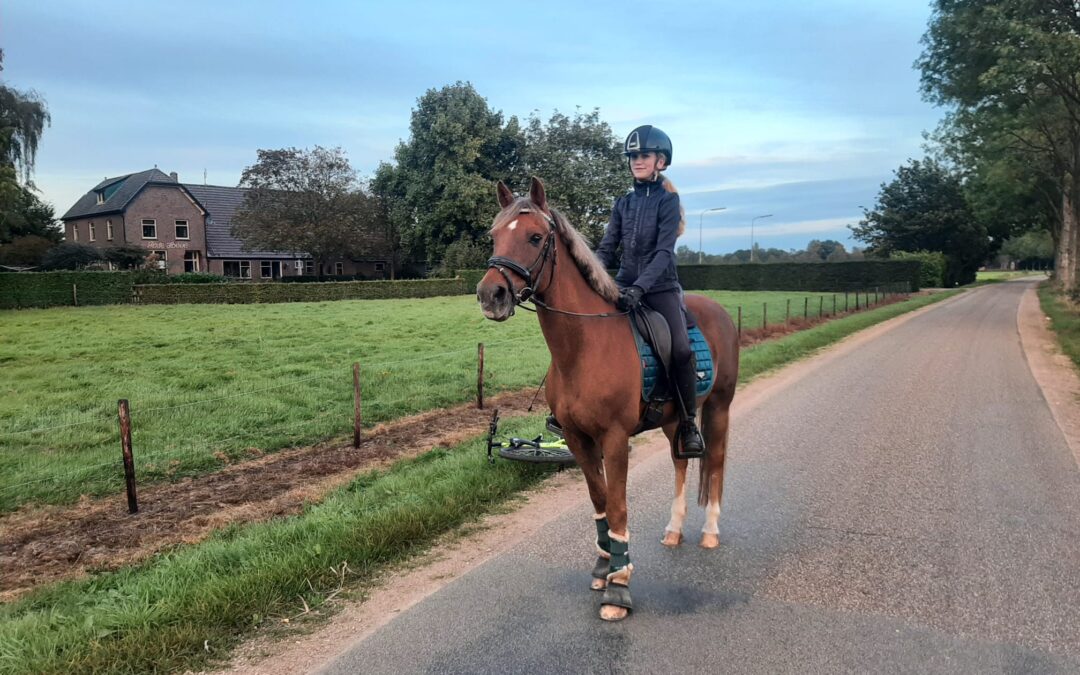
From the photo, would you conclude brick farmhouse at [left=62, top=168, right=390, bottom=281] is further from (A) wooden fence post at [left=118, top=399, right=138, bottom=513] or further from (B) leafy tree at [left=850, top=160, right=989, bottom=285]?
(B) leafy tree at [left=850, top=160, right=989, bottom=285]

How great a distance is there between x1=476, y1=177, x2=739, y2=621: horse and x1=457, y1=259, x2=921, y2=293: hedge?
52.1 m

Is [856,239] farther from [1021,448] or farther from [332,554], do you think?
[332,554]

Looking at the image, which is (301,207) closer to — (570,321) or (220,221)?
(220,221)

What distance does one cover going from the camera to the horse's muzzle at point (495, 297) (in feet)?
10.9

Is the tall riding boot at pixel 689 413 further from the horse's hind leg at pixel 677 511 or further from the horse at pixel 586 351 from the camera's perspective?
the horse at pixel 586 351

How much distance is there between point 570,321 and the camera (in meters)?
3.89

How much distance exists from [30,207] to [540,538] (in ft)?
224

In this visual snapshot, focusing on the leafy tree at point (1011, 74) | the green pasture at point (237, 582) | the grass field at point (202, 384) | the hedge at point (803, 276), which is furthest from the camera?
the hedge at point (803, 276)

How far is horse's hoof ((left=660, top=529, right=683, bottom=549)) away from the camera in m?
4.80

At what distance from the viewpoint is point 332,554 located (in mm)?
4438

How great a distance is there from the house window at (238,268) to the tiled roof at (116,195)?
764cm

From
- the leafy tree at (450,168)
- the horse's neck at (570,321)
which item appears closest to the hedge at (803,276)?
the leafy tree at (450,168)

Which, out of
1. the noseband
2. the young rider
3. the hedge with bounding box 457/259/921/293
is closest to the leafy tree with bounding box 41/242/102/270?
the hedge with bounding box 457/259/921/293

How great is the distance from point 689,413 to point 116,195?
6000 centimetres
